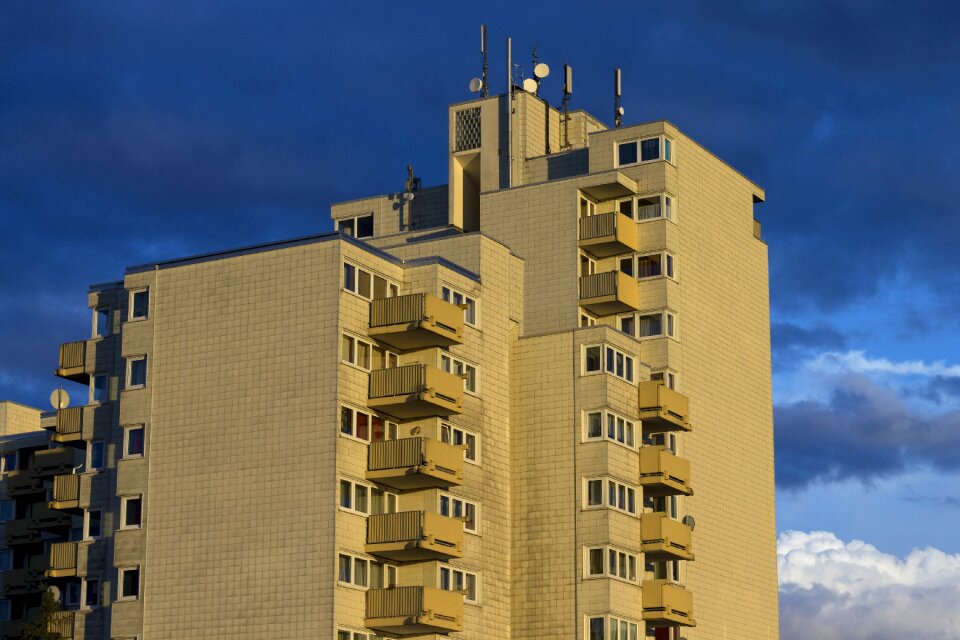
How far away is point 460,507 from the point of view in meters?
93.1

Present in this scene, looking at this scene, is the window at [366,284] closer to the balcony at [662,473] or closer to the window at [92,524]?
the balcony at [662,473]

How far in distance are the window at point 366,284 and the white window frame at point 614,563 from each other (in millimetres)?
16776

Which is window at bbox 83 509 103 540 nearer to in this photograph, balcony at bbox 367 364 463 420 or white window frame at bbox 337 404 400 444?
white window frame at bbox 337 404 400 444

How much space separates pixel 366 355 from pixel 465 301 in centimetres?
806

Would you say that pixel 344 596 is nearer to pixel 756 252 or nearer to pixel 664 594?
A: pixel 664 594

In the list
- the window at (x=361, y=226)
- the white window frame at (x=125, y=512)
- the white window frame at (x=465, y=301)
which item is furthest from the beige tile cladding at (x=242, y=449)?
the window at (x=361, y=226)

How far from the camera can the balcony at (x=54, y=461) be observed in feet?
374

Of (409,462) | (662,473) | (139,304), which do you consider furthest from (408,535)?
(139,304)

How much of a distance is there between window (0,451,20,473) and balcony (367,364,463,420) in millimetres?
37728

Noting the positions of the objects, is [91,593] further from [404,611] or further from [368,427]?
[404,611]

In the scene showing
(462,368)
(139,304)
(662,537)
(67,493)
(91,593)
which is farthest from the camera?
(662,537)

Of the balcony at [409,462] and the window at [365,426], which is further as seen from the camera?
the window at [365,426]

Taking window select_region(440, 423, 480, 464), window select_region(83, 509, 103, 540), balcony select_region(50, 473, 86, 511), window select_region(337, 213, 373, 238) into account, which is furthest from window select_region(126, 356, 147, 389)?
window select_region(337, 213, 373, 238)

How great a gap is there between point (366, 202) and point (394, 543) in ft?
120
